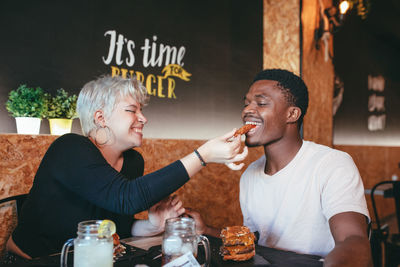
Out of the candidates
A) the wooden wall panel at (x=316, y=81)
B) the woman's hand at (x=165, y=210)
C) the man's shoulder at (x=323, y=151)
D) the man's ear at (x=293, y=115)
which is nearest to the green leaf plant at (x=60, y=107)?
the woman's hand at (x=165, y=210)

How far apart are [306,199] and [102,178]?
3.12 ft

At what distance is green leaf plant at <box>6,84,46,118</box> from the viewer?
2.15 metres

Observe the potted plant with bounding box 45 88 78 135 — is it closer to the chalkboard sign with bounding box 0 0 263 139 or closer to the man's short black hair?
the chalkboard sign with bounding box 0 0 263 139

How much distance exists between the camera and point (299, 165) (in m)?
1.76

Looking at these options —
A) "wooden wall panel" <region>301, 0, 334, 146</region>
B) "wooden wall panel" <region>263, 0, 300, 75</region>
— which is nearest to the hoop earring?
Result: "wooden wall panel" <region>263, 0, 300, 75</region>

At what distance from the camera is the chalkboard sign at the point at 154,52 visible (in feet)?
Answer: 7.97

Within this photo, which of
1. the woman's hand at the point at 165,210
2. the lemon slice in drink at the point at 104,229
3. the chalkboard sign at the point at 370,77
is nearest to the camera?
the lemon slice in drink at the point at 104,229

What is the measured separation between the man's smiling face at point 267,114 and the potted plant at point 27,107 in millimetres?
1311

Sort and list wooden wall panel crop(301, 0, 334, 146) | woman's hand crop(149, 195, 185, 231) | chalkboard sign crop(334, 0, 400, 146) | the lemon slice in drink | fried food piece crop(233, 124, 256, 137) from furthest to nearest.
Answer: chalkboard sign crop(334, 0, 400, 146)
wooden wall panel crop(301, 0, 334, 146)
fried food piece crop(233, 124, 256, 137)
woman's hand crop(149, 195, 185, 231)
the lemon slice in drink

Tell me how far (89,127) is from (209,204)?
1871 mm

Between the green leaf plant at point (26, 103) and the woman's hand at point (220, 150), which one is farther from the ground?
the green leaf plant at point (26, 103)

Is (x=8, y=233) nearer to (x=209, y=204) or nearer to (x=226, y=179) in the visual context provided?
(x=209, y=204)

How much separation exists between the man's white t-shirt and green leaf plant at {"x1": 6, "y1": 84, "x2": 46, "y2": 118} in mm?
1442

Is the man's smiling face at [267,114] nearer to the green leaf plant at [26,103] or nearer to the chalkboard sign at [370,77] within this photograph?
the green leaf plant at [26,103]
